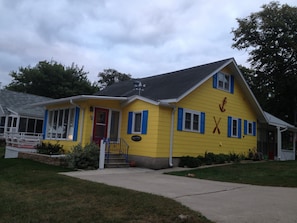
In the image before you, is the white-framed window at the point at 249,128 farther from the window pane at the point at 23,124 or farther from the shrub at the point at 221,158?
the window pane at the point at 23,124

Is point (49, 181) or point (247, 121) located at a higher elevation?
point (247, 121)

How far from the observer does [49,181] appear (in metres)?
8.78

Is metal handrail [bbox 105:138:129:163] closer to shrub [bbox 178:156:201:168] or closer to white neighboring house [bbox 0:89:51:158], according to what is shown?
shrub [bbox 178:156:201:168]

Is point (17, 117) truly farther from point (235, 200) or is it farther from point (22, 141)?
point (235, 200)

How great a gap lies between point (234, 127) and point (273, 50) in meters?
17.5

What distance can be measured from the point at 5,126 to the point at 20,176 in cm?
2006

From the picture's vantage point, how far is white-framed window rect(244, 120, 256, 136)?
19.5 meters

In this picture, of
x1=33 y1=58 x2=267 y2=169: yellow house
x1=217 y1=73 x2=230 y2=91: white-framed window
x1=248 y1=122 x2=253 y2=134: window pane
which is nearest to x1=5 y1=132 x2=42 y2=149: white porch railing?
x1=33 y1=58 x2=267 y2=169: yellow house

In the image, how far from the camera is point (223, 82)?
58.6 feet

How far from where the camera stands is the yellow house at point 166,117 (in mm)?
14109

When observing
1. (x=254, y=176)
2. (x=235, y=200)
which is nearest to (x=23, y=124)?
(x=254, y=176)

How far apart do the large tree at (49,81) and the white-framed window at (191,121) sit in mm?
31676

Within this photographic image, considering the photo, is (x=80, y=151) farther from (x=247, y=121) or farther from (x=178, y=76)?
(x=247, y=121)

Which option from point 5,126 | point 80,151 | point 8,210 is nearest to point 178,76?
point 80,151
